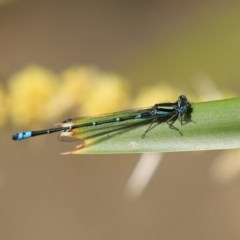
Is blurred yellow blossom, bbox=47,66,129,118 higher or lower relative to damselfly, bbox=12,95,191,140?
higher

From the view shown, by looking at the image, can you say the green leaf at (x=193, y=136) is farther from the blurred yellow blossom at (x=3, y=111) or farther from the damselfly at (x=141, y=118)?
the blurred yellow blossom at (x=3, y=111)

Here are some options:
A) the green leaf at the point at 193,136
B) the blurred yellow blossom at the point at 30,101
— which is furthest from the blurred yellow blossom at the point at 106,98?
the green leaf at the point at 193,136

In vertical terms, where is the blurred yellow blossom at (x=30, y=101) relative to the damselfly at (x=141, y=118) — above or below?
above

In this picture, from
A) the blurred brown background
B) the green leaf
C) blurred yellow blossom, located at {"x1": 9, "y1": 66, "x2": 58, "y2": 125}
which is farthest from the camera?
blurred yellow blossom, located at {"x1": 9, "y1": 66, "x2": 58, "y2": 125}

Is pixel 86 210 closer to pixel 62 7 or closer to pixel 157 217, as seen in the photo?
pixel 157 217

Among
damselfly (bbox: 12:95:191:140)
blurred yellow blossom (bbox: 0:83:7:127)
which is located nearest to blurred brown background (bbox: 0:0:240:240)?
blurred yellow blossom (bbox: 0:83:7:127)

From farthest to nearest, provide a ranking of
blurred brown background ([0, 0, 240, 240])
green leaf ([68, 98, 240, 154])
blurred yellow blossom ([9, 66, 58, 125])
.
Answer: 1. blurred yellow blossom ([9, 66, 58, 125])
2. blurred brown background ([0, 0, 240, 240])
3. green leaf ([68, 98, 240, 154])

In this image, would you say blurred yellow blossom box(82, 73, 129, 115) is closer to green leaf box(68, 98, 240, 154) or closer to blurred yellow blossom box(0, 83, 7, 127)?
blurred yellow blossom box(0, 83, 7, 127)
